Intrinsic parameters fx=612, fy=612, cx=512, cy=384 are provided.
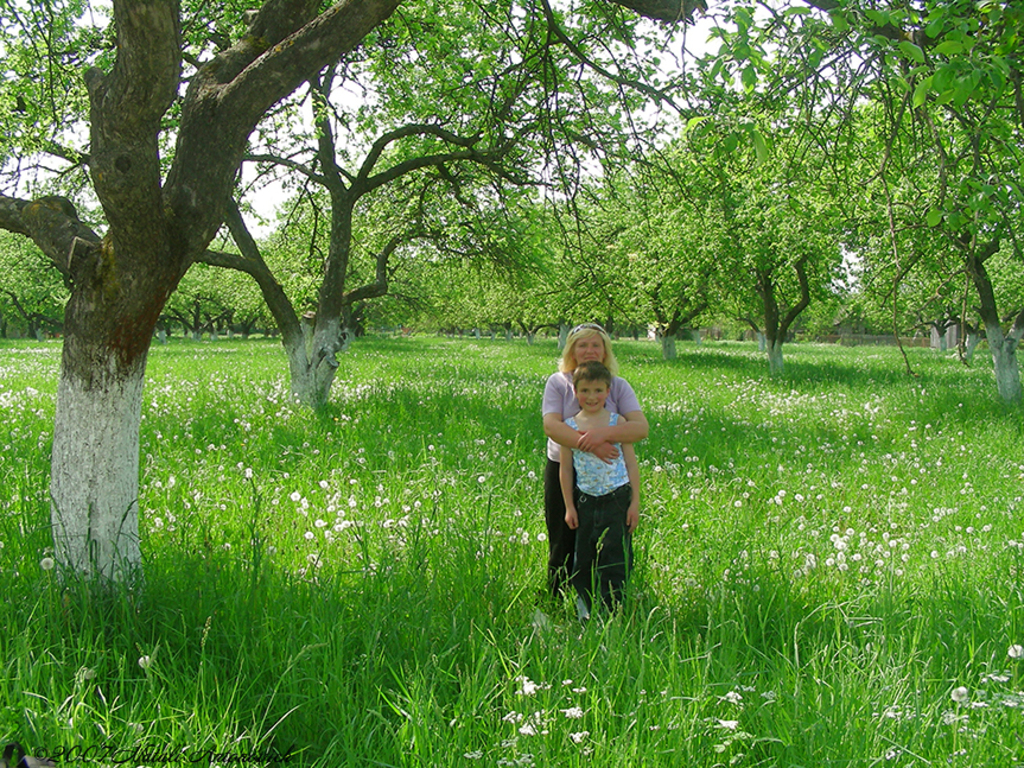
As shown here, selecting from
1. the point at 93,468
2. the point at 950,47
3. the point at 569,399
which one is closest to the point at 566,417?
the point at 569,399

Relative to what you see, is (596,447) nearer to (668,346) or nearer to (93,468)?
(93,468)

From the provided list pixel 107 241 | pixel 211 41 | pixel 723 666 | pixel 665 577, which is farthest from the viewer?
pixel 211 41

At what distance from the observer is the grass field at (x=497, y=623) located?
8.14 feet

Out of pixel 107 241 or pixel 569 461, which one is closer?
pixel 107 241

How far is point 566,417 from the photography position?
4027mm

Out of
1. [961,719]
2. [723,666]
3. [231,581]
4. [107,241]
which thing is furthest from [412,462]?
[961,719]

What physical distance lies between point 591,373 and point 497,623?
5.29 feet

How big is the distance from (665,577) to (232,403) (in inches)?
349

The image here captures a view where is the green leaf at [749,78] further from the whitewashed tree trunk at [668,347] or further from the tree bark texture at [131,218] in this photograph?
the whitewashed tree trunk at [668,347]

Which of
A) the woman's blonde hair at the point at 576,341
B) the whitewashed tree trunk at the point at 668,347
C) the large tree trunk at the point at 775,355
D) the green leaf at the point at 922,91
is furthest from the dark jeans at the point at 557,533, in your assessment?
the whitewashed tree trunk at the point at 668,347

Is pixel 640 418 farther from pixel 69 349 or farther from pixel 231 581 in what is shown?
pixel 69 349

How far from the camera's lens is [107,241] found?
3350mm

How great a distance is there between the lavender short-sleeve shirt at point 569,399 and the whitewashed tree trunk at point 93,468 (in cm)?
252

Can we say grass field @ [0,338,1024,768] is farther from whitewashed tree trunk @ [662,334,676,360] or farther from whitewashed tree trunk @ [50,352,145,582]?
whitewashed tree trunk @ [662,334,676,360]
